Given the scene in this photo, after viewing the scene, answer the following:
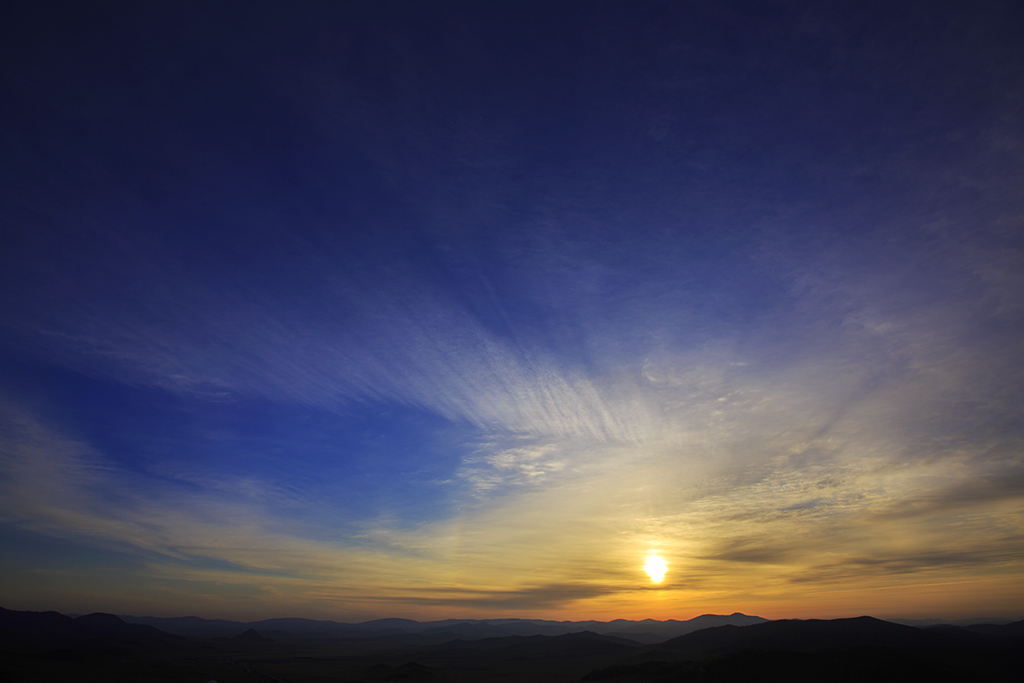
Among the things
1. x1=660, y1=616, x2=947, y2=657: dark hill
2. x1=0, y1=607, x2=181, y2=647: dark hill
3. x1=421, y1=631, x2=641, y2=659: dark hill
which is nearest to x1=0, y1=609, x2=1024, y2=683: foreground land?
x1=660, y1=616, x2=947, y2=657: dark hill

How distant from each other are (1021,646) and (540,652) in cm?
12336

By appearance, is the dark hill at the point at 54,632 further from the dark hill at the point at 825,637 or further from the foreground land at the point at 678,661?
the dark hill at the point at 825,637

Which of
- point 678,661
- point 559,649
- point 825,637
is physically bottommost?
point 559,649

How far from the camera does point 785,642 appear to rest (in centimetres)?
9862

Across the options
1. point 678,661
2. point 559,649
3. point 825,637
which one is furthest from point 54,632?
point 825,637

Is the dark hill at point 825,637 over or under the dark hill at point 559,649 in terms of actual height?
over

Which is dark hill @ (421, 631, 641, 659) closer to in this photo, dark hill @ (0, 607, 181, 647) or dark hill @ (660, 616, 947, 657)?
dark hill @ (660, 616, 947, 657)

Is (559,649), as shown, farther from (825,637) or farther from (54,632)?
(54,632)

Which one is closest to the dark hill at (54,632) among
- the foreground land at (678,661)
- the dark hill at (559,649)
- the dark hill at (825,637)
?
the foreground land at (678,661)

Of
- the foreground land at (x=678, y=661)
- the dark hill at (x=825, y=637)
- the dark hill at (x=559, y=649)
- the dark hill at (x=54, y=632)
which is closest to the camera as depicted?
the foreground land at (x=678, y=661)

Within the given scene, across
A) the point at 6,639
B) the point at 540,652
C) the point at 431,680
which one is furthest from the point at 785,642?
the point at 6,639

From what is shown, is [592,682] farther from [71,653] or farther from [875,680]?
[71,653]

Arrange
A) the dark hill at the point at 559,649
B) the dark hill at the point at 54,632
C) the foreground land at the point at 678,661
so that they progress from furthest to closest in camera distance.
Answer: the dark hill at the point at 54,632 → the dark hill at the point at 559,649 → the foreground land at the point at 678,661

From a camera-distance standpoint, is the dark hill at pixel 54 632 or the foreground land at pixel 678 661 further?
the dark hill at pixel 54 632
